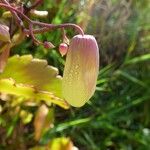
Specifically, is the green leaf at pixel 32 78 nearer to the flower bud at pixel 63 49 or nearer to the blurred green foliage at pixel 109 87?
the flower bud at pixel 63 49

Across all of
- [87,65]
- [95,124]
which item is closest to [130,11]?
[95,124]

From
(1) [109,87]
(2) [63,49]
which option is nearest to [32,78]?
(2) [63,49]

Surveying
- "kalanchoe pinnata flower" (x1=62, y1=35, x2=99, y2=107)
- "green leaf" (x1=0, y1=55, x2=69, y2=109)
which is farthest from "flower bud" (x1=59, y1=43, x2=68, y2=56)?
"green leaf" (x1=0, y1=55, x2=69, y2=109)

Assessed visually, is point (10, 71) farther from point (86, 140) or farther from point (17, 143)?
point (86, 140)

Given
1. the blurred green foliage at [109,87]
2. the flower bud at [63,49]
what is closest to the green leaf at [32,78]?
the flower bud at [63,49]

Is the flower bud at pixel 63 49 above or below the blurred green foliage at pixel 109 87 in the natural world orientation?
above

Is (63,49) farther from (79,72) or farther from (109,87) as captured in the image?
(109,87)

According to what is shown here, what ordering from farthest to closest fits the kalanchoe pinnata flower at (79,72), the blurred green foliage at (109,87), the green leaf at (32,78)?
the blurred green foliage at (109,87) → the green leaf at (32,78) → the kalanchoe pinnata flower at (79,72)
